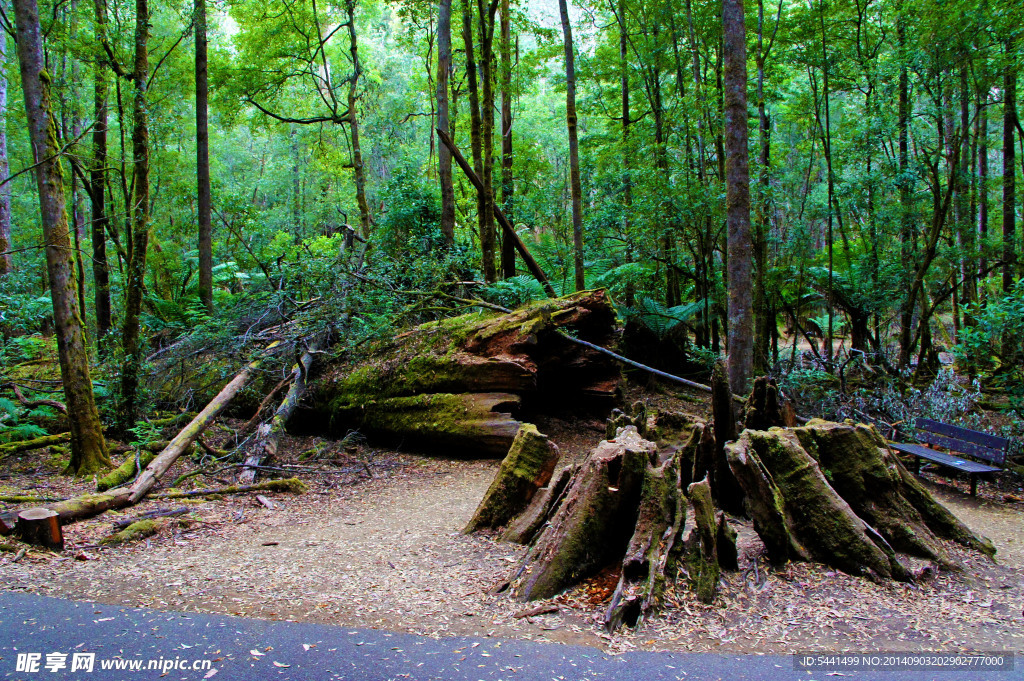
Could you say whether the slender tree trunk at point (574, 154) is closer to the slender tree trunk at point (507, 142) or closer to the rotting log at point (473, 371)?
the slender tree trunk at point (507, 142)

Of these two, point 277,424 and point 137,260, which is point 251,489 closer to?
point 277,424

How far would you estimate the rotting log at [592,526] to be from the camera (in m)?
3.93

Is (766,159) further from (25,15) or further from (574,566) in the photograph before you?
(25,15)

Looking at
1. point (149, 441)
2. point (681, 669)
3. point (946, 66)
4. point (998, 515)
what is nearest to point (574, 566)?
point (681, 669)

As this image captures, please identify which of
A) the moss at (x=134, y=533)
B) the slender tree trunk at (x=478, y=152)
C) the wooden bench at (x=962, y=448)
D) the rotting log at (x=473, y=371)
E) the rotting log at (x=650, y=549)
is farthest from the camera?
the slender tree trunk at (x=478, y=152)

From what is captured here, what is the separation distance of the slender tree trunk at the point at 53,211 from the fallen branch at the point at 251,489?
1535mm

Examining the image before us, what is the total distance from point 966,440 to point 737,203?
407 cm

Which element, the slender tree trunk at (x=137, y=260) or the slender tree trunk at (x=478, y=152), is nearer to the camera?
the slender tree trunk at (x=137, y=260)

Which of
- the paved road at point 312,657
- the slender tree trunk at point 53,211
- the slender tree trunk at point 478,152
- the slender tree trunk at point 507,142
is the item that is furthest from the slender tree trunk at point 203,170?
the paved road at point 312,657

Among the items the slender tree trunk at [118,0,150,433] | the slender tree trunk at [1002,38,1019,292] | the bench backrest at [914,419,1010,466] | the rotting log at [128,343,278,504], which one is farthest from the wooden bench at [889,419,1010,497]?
the slender tree trunk at [118,0,150,433]

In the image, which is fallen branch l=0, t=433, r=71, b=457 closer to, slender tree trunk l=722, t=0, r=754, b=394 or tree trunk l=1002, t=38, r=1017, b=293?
slender tree trunk l=722, t=0, r=754, b=394

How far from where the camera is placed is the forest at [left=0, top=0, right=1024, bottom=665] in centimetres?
421

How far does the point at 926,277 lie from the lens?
1142 cm

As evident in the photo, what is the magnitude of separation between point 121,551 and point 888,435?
9.45 meters
